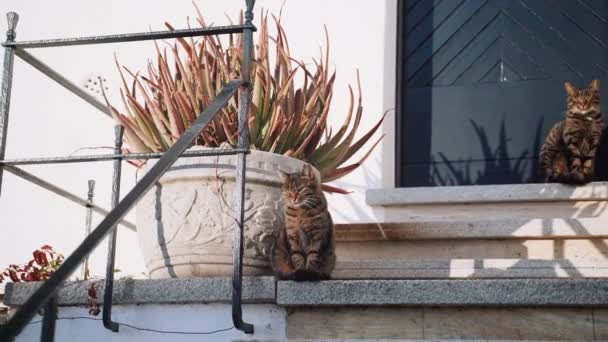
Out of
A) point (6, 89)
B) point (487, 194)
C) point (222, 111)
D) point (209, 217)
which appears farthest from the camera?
point (487, 194)

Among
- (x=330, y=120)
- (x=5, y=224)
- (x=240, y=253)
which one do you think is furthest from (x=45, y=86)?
(x=240, y=253)

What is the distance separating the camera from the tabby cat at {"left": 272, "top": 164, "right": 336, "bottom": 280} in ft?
9.39

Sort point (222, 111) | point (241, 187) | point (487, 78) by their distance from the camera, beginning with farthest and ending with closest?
point (487, 78) < point (222, 111) < point (241, 187)

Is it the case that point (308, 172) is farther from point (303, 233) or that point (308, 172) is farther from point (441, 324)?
point (441, 324)

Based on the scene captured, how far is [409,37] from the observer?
15.1ft

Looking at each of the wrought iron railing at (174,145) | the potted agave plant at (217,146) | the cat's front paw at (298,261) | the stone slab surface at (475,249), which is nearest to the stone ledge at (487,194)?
the stone slab surface at (475,249)

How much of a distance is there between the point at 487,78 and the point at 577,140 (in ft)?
2.20

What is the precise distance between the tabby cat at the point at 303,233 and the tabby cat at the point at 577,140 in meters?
1.32

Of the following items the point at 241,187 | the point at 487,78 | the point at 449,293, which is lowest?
the point at 449,293

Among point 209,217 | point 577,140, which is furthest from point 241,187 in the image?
point 577,140

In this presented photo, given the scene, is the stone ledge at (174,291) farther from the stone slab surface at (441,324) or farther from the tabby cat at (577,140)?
the tabby cat at (577,140)

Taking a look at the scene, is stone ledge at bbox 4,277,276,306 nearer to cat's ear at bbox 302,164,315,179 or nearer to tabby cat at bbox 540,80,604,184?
cat's ear at bbox 302,164,315,179

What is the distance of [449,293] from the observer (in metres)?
2.49

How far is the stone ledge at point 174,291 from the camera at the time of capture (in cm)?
268
